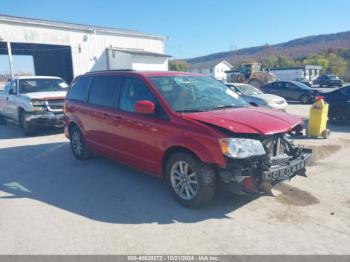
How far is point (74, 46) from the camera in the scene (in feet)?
85.6

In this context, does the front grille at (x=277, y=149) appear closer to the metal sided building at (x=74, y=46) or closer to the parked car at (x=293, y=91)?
the parked car at (x=293, y=91)

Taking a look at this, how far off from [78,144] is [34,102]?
4.16 metres

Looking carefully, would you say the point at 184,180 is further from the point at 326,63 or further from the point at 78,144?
the point at 326,63

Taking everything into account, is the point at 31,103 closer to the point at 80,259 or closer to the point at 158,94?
the point at 158,94

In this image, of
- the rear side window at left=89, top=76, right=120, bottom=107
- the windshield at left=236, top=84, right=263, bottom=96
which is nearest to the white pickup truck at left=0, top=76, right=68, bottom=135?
the rear side window at left=89, top=76, right=120, bottom=107

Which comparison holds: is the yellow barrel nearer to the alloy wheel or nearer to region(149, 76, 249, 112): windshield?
region(149, 76, 249, 112): windshield

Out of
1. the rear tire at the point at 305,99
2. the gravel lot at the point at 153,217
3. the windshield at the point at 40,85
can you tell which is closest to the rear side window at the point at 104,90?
the gravel lot at the point at 153,217

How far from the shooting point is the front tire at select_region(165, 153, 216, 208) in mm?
4172

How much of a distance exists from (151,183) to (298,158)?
8.07 ft

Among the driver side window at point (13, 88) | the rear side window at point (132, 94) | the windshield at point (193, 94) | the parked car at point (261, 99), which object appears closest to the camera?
the windshield at point (193, 94)

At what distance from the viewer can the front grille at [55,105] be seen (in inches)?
415

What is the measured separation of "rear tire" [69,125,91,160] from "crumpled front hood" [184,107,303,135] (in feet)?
11.1

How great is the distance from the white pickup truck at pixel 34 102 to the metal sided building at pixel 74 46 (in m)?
12.9

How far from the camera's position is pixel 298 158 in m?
4.59
